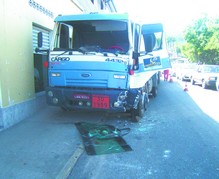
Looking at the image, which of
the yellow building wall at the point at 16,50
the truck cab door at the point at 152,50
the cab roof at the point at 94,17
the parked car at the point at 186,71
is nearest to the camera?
the yellow building wall at the point at 16,50

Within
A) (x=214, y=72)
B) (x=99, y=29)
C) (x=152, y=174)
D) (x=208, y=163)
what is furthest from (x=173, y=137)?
(x=214, y=72)

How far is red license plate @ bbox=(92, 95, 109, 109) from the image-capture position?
6.30 meters

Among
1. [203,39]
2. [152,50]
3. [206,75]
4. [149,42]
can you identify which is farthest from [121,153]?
[203,39]

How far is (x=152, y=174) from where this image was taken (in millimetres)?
4027

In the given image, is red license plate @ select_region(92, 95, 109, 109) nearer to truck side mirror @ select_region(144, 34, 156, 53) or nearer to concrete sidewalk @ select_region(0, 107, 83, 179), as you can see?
concrete sidewalk @ select_region(0, 107, 83, 179)

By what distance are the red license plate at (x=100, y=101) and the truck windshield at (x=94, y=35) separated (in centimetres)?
115

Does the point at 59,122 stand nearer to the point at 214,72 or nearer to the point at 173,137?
the point at 173,137

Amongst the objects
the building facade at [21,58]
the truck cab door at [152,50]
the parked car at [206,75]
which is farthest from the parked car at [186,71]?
the building facade at [21,58]

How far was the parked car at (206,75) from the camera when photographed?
15578 millimetres

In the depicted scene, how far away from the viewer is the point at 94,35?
7473 millimetres

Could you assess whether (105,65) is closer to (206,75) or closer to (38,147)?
(38,147)

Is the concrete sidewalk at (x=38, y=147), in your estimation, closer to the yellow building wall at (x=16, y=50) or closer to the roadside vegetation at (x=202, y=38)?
the yellow building wall at (x=16, y=50)

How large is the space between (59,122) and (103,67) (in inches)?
75.3

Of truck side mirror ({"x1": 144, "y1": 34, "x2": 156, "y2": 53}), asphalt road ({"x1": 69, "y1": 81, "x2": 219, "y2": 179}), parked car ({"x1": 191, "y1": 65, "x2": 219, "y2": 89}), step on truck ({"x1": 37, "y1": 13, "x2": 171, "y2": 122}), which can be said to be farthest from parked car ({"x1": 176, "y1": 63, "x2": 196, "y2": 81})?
step on truck ({"x1": 37, "y1": 13, "x2": 171, "y2": 122})
